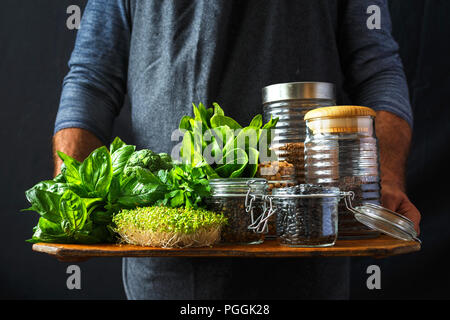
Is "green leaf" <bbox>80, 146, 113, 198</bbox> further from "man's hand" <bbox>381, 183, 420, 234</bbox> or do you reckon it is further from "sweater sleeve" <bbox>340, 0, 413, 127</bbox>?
"sweater sleeve" <bbox>340, 0, 413, 127</bbox>

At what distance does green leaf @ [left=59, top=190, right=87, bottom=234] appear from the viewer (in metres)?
0.71

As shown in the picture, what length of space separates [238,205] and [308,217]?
0.35 feet

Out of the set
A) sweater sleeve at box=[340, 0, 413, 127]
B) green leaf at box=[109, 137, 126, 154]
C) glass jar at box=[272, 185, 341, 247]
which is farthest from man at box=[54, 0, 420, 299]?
glass jar at box=[272, 185, 341, 247]

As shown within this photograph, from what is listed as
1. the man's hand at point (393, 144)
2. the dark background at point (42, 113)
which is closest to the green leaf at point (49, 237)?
the man's hand at point (393, 144)

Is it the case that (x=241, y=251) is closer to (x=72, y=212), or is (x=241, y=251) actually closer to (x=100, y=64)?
(x=72, y=212)

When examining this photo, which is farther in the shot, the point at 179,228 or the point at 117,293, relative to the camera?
the point at 117,293

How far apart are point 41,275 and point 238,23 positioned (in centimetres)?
106

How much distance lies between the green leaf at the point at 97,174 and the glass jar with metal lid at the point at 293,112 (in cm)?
25

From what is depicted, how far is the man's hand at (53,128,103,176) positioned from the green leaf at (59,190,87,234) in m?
0.40

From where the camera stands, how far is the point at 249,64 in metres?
1.09

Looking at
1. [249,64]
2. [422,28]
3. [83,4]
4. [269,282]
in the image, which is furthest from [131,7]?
[422,28]

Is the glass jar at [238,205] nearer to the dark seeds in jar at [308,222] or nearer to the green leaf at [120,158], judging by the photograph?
the dark seeds in jar at [308,222]

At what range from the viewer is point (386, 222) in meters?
0.70

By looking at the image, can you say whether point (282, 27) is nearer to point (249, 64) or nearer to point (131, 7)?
point (249, 64)
